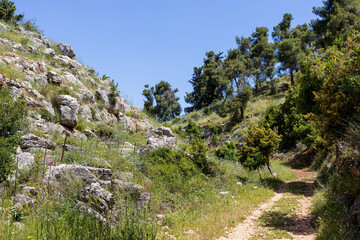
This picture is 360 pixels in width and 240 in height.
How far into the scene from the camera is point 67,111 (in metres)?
11.3

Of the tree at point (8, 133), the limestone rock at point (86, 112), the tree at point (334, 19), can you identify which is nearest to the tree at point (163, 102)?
the tree at point (334, 19)

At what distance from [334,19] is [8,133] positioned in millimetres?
41186

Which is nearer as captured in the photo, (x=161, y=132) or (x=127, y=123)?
(x=161, y=132)

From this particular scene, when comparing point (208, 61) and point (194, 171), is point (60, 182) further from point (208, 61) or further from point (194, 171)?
point (208, 61)

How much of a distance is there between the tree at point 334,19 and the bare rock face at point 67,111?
104 feet

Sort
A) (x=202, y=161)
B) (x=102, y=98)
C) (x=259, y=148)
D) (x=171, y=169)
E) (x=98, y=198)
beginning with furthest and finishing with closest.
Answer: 1. (x=102, y=98)
2. (x=259, y=148)
3. (x=202, y=161)
4. (x=171, y=169)
5. (x=98, y=198)

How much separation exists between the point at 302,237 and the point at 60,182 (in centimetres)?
640

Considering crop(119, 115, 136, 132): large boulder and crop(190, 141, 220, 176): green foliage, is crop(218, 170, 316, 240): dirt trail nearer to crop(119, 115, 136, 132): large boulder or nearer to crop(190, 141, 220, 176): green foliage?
crop(190, 141, 220, 176): green foliage

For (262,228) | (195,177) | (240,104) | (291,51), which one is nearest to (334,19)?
(291,51)

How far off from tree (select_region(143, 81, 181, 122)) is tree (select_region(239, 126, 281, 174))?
44.3 m

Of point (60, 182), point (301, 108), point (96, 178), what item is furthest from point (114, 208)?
point (301, 108)

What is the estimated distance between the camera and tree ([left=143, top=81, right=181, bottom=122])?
60.2 m

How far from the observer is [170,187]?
333 inches

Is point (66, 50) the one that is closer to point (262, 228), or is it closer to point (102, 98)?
point (102, 98)
